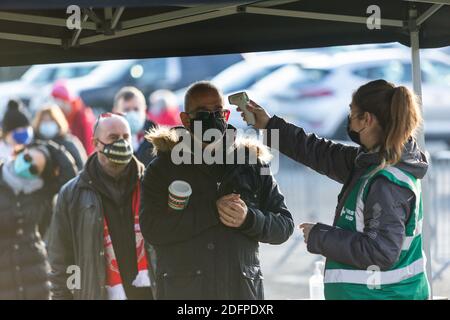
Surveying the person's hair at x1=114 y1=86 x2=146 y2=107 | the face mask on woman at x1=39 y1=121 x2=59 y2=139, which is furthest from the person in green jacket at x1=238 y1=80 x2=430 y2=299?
the person's hair at x1=114 y1=86 x2=146 y2=107

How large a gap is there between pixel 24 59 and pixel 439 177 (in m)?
3.88

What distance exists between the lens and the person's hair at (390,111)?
7.96 feet

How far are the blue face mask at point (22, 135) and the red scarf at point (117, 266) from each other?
2.79 feet

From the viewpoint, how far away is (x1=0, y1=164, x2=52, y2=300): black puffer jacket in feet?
11.9

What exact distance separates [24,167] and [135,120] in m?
0.68

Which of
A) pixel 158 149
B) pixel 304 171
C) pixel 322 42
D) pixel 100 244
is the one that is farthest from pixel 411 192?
pixel 304 171

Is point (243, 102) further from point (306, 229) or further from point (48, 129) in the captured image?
point (48, 129)

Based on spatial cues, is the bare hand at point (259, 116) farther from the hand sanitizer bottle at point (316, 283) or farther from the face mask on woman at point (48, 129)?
the face mask on woman at point (48, 129)

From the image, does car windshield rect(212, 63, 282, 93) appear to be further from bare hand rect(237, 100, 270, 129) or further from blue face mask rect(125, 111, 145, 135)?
bare hand rect(237, 100, 270, 129)

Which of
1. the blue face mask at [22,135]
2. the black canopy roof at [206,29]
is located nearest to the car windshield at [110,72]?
the blue face mask at [22,135]

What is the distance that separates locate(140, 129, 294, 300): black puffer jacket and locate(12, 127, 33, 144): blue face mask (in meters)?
1.51

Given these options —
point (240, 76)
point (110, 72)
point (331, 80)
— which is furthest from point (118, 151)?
point (331, 80)

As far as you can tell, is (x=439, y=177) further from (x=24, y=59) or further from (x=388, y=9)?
(x=24, y=59)

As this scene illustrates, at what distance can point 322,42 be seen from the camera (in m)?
3.63
